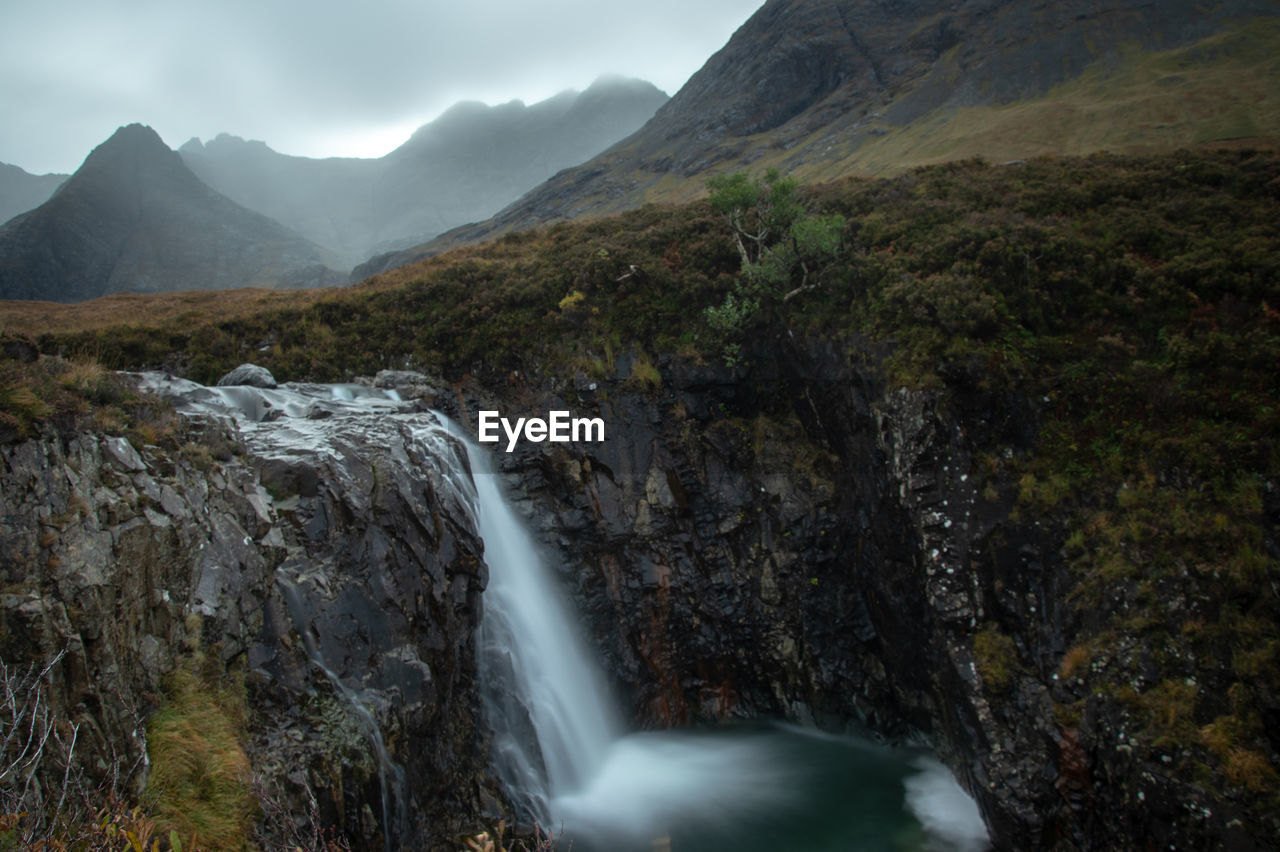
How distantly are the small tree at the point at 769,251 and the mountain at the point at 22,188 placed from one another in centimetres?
14832

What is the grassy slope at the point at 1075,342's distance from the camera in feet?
35.4

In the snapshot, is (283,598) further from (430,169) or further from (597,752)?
(430,169)

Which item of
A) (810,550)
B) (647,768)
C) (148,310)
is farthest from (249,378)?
(810,550)

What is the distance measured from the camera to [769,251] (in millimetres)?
21188

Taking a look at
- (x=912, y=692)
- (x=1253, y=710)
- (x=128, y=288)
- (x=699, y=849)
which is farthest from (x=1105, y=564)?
(x=128, y=288)

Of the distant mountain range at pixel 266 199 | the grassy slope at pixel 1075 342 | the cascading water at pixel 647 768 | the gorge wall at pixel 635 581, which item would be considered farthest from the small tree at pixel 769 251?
the distant mountain range at pixel 266 199

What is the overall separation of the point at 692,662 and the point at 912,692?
255 inches

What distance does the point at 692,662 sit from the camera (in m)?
19.4

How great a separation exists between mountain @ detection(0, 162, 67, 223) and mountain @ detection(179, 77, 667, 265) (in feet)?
85.1

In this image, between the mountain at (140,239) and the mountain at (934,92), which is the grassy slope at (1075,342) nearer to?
the mountain at (934,92)

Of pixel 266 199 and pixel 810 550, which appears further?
pixel 266 199

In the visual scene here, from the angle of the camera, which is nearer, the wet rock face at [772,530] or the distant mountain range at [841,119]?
the wet rock face at [772,530]

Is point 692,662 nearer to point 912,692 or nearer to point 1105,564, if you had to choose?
point 912,692

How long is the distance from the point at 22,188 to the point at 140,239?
2527 inches
